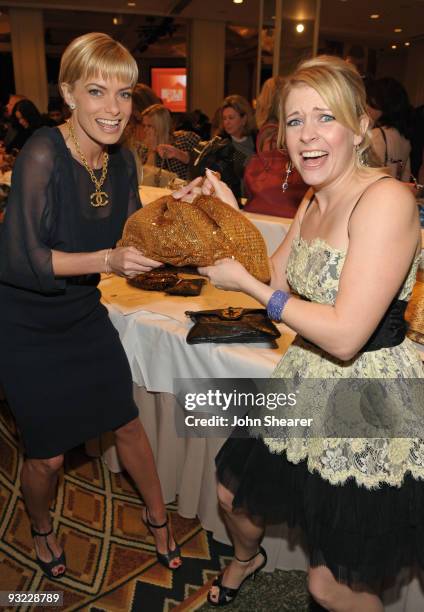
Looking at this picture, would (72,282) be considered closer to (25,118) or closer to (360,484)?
(360,484)

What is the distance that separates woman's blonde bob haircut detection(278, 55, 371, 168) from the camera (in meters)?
1.23

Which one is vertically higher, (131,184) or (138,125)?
(138,125)

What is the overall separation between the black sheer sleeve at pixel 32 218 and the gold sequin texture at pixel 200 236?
298 mm

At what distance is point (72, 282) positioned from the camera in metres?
1.82

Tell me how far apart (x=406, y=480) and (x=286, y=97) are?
983 millimetres

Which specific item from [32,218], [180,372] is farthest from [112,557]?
[32,218]

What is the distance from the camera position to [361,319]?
3.90 feet

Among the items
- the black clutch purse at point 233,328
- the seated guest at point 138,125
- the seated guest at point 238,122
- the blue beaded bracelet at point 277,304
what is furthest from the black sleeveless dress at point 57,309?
the seated guest at point 238,122

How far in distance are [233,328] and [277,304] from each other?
727 mm

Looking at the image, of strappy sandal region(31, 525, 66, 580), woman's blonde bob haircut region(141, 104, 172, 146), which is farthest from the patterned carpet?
woman's blonde bob haircut region(141, 104, 172, 146)

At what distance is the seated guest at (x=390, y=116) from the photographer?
3.69m

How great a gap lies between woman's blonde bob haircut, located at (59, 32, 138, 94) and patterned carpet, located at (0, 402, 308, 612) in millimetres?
1752

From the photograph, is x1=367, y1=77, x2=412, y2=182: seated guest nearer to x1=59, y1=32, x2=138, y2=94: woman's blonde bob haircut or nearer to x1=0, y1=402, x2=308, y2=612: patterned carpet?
x1=59, y1=32, x2=138, y2=94: woman's blonde bob haircut

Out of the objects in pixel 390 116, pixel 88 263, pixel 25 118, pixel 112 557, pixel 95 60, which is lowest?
pixel 112 557
